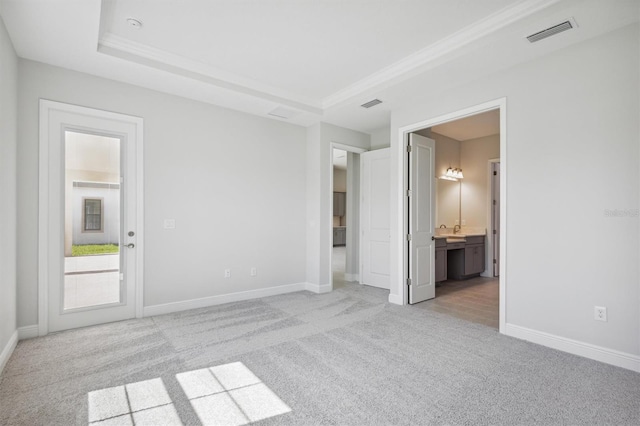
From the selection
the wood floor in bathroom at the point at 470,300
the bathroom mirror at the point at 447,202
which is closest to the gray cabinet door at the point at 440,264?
the wood floor in bathroom at the point at 470,300

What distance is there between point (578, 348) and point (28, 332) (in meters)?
5.43

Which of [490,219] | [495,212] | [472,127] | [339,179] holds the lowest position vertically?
[490,219]

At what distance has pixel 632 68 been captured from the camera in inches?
107

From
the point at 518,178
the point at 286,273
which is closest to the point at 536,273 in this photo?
the point at 518,178

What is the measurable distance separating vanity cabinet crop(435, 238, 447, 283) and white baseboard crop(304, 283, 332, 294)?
6.47ft

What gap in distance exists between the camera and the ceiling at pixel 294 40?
2703mm

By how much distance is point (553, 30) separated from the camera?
2.78 meters

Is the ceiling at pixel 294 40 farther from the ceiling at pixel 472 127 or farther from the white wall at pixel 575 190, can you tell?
the ceiling at pixel 472 127

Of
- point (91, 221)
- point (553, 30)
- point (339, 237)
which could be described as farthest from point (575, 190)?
point (339, 237)

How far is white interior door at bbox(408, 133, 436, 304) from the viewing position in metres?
4.66

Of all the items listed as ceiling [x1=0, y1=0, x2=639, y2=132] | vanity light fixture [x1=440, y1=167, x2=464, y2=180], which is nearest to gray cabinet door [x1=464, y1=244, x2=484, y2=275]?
vanity light fixture [x1=440, y1=167, x2=464, y2=180]

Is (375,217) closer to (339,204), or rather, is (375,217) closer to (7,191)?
(7,191)

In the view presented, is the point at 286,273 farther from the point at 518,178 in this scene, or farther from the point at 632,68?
the point at 632,68

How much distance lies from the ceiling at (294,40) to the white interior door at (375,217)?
168cm
